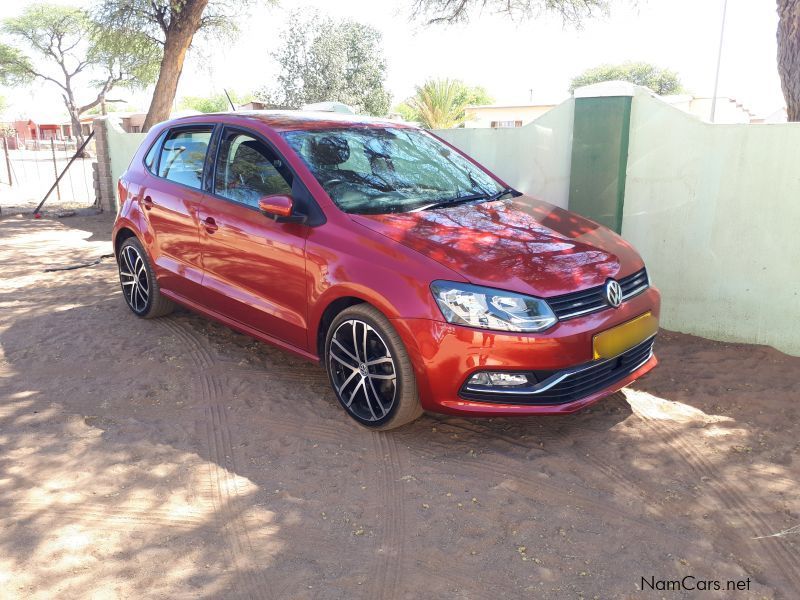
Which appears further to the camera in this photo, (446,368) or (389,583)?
(446,368)

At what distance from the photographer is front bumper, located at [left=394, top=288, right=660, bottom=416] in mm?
3438

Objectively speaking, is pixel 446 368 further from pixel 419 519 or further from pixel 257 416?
pixel 257 416

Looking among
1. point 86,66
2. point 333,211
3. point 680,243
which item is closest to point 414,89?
point 680,243

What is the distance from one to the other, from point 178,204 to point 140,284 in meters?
1.14

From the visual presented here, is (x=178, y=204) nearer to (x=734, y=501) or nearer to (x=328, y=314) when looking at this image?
(x=328, y=314)

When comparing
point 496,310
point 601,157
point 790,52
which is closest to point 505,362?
point 496,310

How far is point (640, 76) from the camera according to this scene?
52.0 m

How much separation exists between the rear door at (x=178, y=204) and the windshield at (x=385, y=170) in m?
1.01

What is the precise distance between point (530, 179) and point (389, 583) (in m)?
5.04

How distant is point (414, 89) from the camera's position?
22531 millimetres

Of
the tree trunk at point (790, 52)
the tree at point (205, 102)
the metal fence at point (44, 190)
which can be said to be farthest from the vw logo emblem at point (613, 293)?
the tree at point (205, 102)

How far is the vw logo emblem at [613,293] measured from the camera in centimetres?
369

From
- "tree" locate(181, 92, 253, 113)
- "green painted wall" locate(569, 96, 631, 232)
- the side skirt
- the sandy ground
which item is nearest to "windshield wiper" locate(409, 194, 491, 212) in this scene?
the side skirt

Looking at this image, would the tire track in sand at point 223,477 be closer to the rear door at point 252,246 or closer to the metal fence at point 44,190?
the rear door at point 252,246
